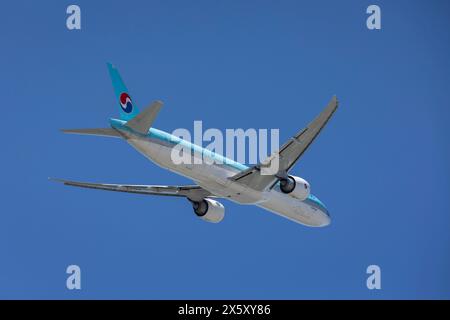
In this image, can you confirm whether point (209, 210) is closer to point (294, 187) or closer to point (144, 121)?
point (294, 187)

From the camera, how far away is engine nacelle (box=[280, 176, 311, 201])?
47.4 metres

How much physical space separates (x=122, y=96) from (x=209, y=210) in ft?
35.1

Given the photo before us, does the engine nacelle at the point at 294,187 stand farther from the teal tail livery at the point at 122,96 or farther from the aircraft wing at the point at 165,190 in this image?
the teal tail livery at the point at 122,96

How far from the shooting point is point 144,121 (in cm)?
4312

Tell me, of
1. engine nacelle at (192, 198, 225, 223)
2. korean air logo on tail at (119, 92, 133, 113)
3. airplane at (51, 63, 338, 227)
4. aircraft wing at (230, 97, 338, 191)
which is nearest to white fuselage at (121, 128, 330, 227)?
airplane at (51, 63, 338, 227)

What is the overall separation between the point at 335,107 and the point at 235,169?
7764 millimetres

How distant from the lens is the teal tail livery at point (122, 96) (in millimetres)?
44250

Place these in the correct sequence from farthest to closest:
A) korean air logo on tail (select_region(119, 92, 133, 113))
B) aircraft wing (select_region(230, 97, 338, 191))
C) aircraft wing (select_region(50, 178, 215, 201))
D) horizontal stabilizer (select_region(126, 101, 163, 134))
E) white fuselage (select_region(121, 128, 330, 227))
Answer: aircraft wing (select_region(50, 178, 215, 201)), korean air logo on tail (select_region(119, 92, 133, 113)), white fuselage (select_region(121, 128, 330, 227)), aircraft wing (select_region(230, 97, 338, 191)), horizontal stabilizer (select_region(126, 101, 163, 134))

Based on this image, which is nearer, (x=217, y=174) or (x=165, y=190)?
(x=217, y=174)

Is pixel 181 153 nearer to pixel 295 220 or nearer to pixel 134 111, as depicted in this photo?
pixel 134 111

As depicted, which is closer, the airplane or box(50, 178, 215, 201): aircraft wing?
the airplane

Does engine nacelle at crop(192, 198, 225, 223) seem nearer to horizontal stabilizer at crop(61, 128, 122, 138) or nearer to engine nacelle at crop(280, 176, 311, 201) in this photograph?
engine nacelle at crop(280, 176, 311, 201)

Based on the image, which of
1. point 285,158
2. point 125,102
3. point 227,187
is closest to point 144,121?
point 125,102

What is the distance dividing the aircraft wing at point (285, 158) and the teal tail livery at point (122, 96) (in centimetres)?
643
